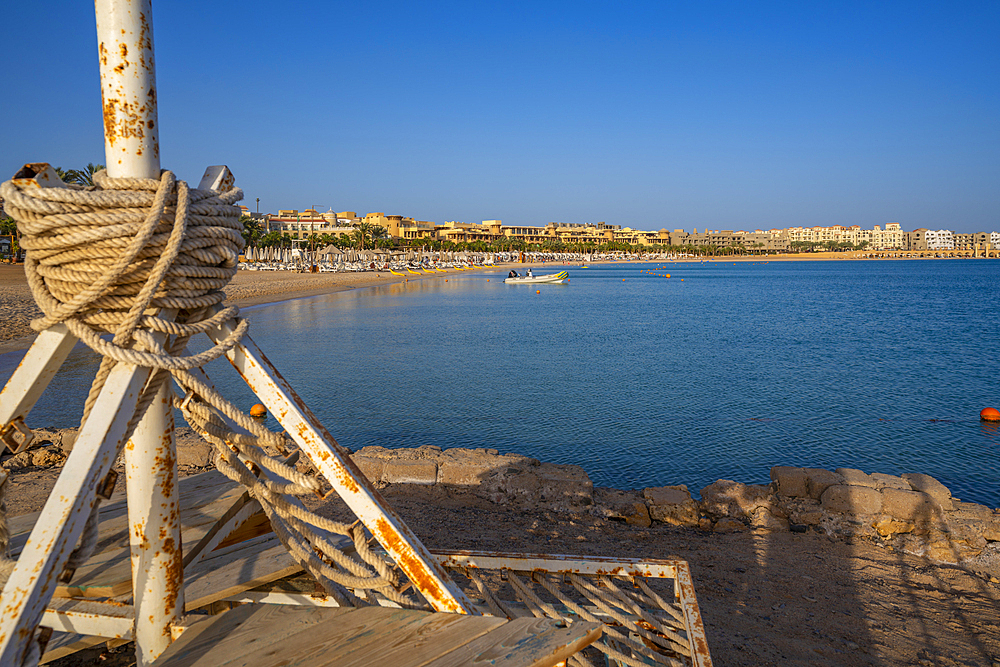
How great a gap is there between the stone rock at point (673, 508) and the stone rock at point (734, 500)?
0.61 ft

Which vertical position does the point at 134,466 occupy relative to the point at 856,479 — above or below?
above

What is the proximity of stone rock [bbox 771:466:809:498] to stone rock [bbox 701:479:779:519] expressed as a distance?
15 centimetres

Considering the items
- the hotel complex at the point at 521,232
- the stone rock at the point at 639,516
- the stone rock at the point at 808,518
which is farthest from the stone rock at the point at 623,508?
the hotel complex at the point at 521,232

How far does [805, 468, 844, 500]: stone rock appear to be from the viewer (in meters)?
6.11

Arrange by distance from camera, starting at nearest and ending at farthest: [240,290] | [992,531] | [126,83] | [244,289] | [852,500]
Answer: [126,83] → [992,531] → [852,500] → [240,290] → [244,289]

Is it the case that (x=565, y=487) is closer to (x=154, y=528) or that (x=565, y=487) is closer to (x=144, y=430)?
(x=154, y=528)

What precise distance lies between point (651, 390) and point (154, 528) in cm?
1369

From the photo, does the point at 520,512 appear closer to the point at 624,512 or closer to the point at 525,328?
the point at 624,512

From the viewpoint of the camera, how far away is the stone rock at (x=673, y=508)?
239 inches

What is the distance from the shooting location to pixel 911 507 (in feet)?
18.9

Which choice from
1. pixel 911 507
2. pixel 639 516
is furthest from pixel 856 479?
pixel 639 516

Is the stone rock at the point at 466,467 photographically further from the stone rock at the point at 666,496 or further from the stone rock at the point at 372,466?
the stone rock at the point at 666,496

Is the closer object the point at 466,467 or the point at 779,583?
the point at 779,583

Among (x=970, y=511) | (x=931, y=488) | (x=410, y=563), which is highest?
(x=410, y=563)
